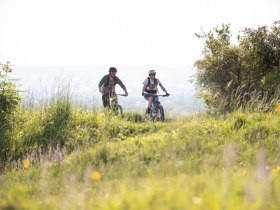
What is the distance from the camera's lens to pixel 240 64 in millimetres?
26156

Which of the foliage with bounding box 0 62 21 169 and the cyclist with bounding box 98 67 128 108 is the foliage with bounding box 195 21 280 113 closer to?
the cyclist with bounding box 98 67 128 108

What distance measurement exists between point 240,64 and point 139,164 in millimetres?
22010

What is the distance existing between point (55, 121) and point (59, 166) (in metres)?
4.19

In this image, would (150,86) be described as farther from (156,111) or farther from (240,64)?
(240,64)

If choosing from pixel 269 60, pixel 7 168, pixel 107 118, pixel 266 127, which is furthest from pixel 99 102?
pixel 269 60

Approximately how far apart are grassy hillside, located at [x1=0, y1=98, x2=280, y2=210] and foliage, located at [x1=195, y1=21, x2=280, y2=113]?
13885 mm

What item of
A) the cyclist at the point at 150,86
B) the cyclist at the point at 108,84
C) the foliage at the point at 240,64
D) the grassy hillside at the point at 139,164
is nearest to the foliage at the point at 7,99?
the grassy hillside at the point at 139,164

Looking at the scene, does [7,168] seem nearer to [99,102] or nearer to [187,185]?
[99,102]

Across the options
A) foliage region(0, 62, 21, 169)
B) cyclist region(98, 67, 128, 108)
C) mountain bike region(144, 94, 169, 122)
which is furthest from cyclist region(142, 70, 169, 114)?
foliage region(0, 62, 21, 169)

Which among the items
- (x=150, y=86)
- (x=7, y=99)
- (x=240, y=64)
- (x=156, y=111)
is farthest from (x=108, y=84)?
(x=240, y=64)

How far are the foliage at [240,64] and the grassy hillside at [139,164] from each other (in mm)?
13885

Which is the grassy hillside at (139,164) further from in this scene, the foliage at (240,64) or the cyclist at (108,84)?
the foliage at (240,64)

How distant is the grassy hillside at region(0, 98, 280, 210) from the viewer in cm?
295

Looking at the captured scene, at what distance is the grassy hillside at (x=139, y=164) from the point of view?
116 inches
